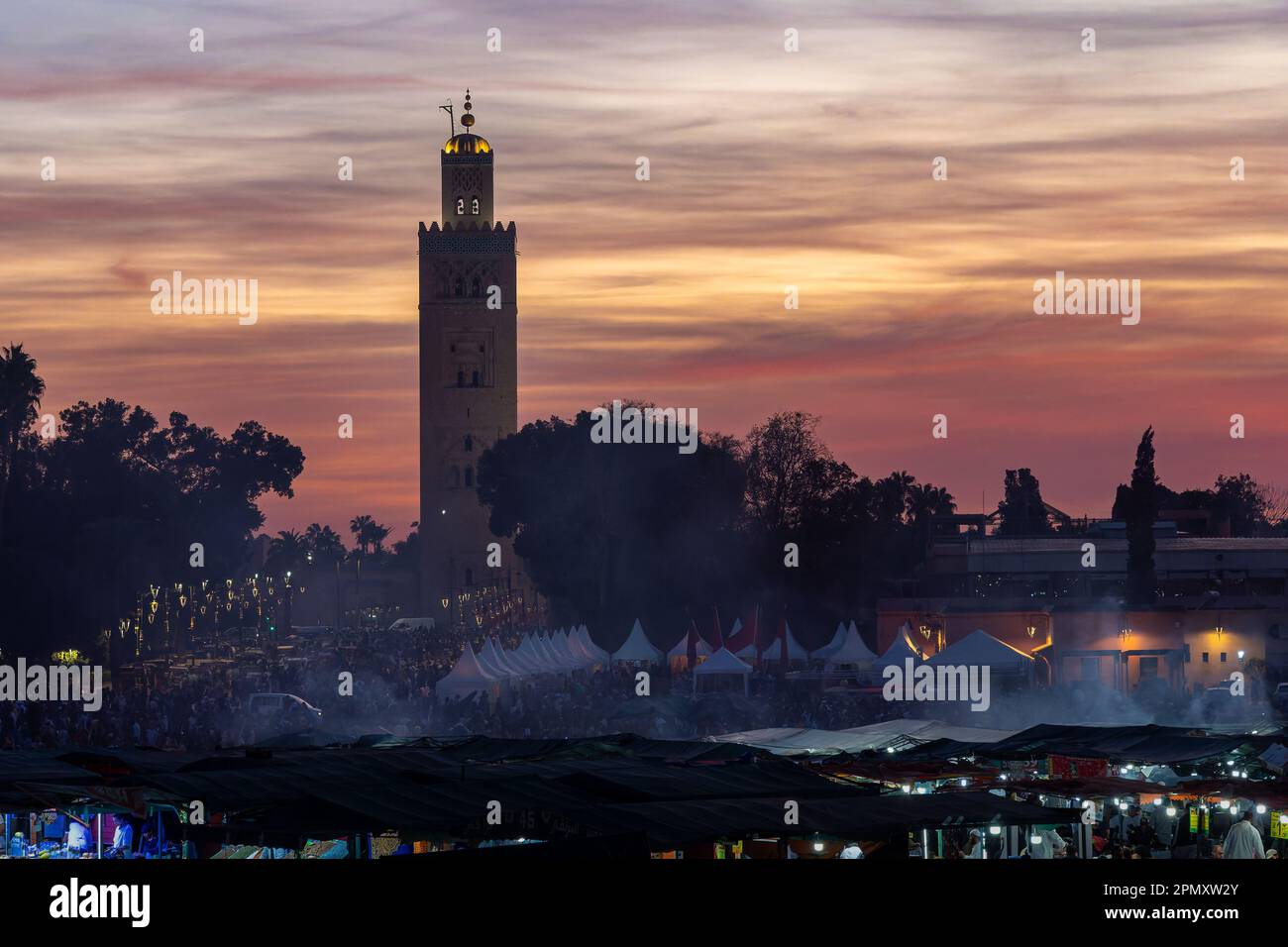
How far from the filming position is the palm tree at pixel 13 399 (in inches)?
2566

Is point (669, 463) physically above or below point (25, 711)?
above

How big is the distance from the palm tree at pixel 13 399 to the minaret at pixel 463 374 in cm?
4737

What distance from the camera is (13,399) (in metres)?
65.6

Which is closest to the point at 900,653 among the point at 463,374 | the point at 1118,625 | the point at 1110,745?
the point at 1118,625

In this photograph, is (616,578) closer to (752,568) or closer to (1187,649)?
(752,568)

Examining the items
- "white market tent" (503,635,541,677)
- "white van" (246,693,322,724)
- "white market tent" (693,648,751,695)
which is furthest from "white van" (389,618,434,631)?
"white van" (246,693,322,724)

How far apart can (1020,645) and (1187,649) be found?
5.16 metres

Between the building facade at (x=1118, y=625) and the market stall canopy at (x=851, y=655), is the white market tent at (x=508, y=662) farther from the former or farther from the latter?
the building facade at (x=1118, y=625)

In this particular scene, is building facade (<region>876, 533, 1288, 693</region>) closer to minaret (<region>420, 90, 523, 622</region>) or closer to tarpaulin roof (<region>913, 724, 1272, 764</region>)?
tarpaulin roof (<region>913, 724, 1272, 764</region>)

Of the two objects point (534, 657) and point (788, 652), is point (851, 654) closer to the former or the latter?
point (788, 652)

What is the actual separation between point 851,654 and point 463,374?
66813 mm

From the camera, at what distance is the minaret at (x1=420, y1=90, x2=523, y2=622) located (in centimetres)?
11612
